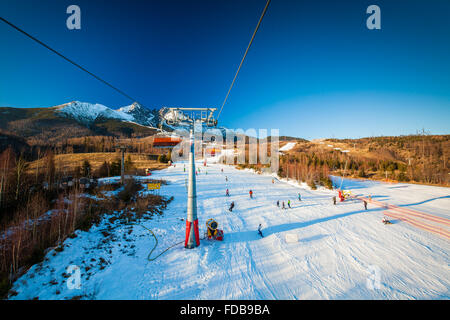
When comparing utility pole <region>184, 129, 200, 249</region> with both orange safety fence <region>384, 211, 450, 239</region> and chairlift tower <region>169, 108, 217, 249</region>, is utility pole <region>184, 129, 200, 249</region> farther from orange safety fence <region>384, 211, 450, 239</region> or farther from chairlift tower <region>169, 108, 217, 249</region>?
orange safety fence <region>384, 211, 450, 239</region>

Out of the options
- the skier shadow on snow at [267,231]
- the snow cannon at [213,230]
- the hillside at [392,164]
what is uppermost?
the hillside at [392,164]

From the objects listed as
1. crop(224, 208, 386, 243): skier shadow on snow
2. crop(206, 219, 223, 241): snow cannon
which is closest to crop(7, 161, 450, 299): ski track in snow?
crop(224, 208, 386, 243): skier shadow on snow

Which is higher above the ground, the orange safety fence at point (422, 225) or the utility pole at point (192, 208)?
the utility pole at point (192, 208)

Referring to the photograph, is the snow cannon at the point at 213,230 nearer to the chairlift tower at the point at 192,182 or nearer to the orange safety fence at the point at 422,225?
the chairlift tower at the point at 192,182

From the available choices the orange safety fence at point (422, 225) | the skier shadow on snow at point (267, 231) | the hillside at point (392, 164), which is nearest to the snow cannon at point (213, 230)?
the skier shadow on snow at point (267, 231)

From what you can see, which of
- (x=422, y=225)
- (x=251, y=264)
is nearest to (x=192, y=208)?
(x=251, y=264)

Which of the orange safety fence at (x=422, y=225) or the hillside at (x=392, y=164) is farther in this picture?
the hillside at (x=392, y=164)

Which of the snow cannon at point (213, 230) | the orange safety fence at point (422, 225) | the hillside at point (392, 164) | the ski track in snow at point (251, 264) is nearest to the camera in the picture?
the ski track in snow at point (251, 264)

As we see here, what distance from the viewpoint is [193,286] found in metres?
5.79

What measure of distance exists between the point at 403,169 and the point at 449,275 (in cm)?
5428

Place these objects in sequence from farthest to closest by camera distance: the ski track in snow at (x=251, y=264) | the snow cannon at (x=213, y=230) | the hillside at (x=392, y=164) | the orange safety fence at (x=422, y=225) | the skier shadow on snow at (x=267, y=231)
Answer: the hillside at (x=392, y=164) < the orange safety fence at (x=422, y=225) < the skier shadow on snow at (x=267, y=231) < the snow cannon at (x=213, y=230) < the ski track in snow at (x=251, y=264)

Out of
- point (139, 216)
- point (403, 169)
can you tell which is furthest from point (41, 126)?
point (403, 169)
